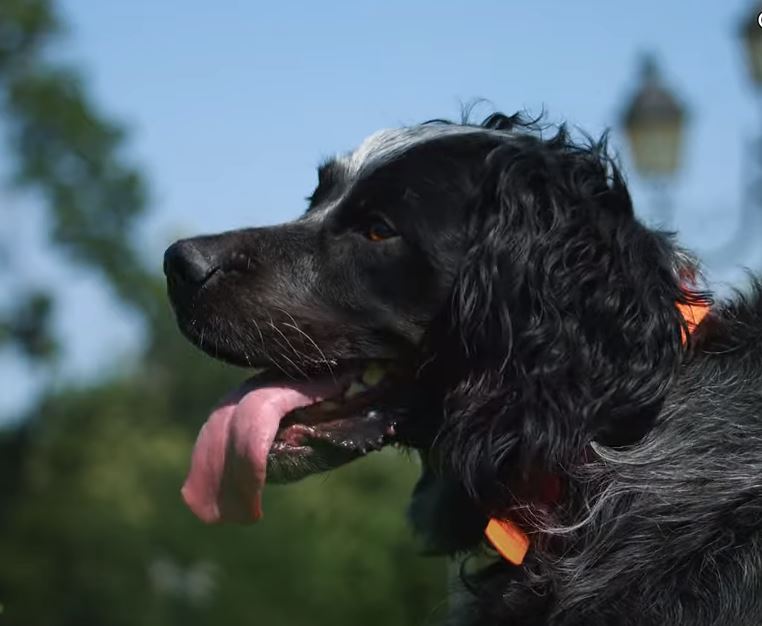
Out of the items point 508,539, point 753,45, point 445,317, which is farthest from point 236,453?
point 753,45

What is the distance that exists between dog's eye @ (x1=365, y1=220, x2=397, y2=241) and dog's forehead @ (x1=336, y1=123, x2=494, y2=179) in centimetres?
23

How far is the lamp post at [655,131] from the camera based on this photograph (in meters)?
12.8

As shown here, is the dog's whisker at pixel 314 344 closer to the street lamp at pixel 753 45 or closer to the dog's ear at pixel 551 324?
the dog's ear at pixel 551 324

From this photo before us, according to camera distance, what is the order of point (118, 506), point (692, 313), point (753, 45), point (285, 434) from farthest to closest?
point (118, 506) → point (753, 45) → point (285, 434) → point (692, 313)

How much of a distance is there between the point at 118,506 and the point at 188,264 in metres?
19.0

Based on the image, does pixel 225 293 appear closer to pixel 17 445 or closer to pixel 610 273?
pixel 610 273

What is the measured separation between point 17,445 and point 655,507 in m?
22.8

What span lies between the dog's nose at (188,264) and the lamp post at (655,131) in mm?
9072

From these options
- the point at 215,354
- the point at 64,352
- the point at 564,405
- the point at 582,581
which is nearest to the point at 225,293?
the point at 215,354

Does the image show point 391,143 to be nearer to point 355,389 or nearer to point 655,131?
point 355,389

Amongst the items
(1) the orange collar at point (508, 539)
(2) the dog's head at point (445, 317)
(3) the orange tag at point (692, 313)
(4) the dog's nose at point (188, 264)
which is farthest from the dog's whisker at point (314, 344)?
(3) the orange tag at point (692, 313)

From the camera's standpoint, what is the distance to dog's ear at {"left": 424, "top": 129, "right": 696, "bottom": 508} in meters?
3.81

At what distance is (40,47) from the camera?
74.1ft

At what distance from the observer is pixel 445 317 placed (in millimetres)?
4078
